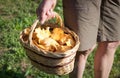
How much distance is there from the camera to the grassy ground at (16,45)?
3277 mm

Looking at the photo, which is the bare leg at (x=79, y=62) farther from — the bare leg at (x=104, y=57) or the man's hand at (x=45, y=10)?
the man's hand at (x=45, y=10)

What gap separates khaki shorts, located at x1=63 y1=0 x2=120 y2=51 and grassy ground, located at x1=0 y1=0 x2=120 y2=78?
0.77 metres

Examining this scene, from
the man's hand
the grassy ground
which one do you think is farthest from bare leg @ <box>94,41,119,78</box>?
the man's hand

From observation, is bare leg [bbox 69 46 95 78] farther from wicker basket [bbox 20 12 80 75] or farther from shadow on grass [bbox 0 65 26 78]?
shadow on grass [bbox 0 65 26 78]

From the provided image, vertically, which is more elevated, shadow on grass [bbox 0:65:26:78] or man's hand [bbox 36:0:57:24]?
man's hand [bbox 36:0:57:24]

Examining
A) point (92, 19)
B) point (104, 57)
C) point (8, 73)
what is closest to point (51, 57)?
point (92, 19)

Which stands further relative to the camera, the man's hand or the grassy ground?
the grassy ground

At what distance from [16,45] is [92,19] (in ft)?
4.33

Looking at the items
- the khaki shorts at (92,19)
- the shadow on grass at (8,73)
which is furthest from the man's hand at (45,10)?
the shadow on grass at (8,73)

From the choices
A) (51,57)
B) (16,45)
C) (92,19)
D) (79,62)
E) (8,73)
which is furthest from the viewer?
(16,45)

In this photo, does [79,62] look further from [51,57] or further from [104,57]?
[51,57]

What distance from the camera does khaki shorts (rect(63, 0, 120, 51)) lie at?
7.96ft

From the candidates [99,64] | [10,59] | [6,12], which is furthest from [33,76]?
[6,12]

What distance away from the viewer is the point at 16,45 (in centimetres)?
361
